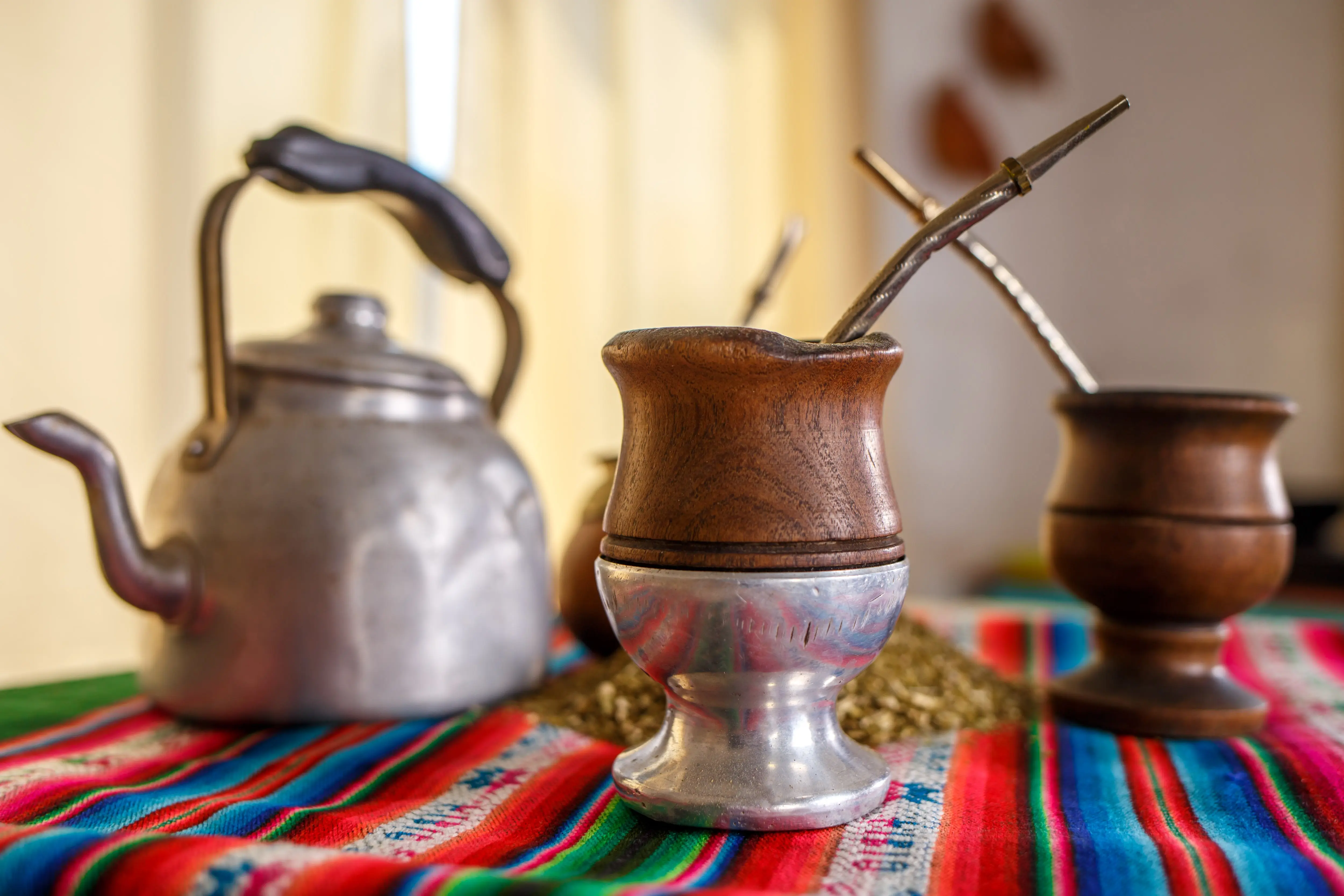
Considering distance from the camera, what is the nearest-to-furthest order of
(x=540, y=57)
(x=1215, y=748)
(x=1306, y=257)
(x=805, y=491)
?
(x=805, y=491) < (x=1215, y=748) < (x=540, y=57) < (x=1306, y=257)

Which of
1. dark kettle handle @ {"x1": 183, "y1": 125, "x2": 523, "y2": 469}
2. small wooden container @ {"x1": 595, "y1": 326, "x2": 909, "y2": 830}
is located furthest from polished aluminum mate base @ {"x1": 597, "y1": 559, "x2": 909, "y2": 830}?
dark kettle handle @ {"x1": 183, "y1": 125, "x2": 523, "y2": 469}

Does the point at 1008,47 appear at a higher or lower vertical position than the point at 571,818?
higher

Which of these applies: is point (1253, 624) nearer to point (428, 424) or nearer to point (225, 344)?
point (428, 424)

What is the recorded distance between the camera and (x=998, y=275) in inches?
23.8

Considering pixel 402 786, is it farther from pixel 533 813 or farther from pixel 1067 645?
pixel 1067 645

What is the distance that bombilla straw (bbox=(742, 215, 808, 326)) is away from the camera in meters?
0.68

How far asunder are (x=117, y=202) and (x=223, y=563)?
1.74 ft

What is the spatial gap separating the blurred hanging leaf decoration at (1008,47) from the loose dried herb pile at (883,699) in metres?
2.06

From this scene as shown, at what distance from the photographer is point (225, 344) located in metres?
0.62

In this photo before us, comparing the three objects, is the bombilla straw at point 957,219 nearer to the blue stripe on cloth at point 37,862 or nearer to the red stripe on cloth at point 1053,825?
the red stripe on cloth at point 1053,825

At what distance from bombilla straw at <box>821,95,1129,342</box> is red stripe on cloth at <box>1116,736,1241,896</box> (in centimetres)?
24

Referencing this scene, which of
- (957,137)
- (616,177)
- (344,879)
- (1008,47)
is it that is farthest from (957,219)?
(1008,47)

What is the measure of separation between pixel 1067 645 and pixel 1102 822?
0.47m

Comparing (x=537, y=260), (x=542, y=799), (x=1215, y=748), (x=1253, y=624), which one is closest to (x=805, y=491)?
(x=542, y=799)
